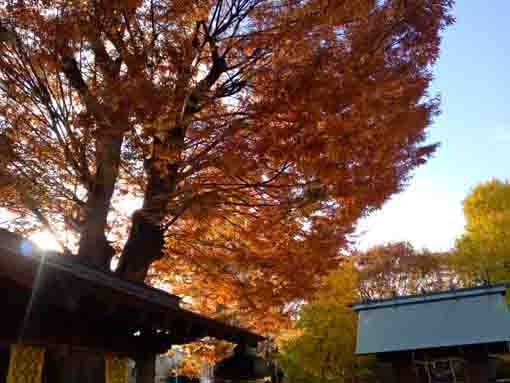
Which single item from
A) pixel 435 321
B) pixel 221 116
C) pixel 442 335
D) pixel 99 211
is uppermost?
pixel 221 116

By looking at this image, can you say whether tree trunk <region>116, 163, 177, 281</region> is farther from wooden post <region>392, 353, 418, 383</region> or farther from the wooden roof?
wooden post <region>392, 353, 418, 383</region>

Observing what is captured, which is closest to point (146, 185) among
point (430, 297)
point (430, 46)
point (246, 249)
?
point (246, 249)

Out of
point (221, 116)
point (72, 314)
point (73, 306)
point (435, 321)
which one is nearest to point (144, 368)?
point (72, 314)

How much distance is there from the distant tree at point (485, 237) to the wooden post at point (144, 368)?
2428 cm

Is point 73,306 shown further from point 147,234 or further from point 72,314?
point 147,234

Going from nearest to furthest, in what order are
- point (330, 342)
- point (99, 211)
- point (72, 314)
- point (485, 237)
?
point (72, 314)
point (99, 211)
point (330, 342)
point (485, 237)

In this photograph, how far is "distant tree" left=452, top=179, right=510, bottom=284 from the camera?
27.5 m

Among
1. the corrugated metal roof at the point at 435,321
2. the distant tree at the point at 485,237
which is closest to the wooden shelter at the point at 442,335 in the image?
the corrugated metal roof at the point at 435,321

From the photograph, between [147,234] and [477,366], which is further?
[477,366]

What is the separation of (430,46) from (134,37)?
429 centimetres

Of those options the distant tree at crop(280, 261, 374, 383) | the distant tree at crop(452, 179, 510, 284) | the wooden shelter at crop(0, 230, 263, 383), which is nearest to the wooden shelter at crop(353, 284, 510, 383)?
the distant tree at crop(280, 261, 374, 383)

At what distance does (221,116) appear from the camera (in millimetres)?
6410

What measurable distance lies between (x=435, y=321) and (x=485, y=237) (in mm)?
14848

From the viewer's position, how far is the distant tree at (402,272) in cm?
3369
